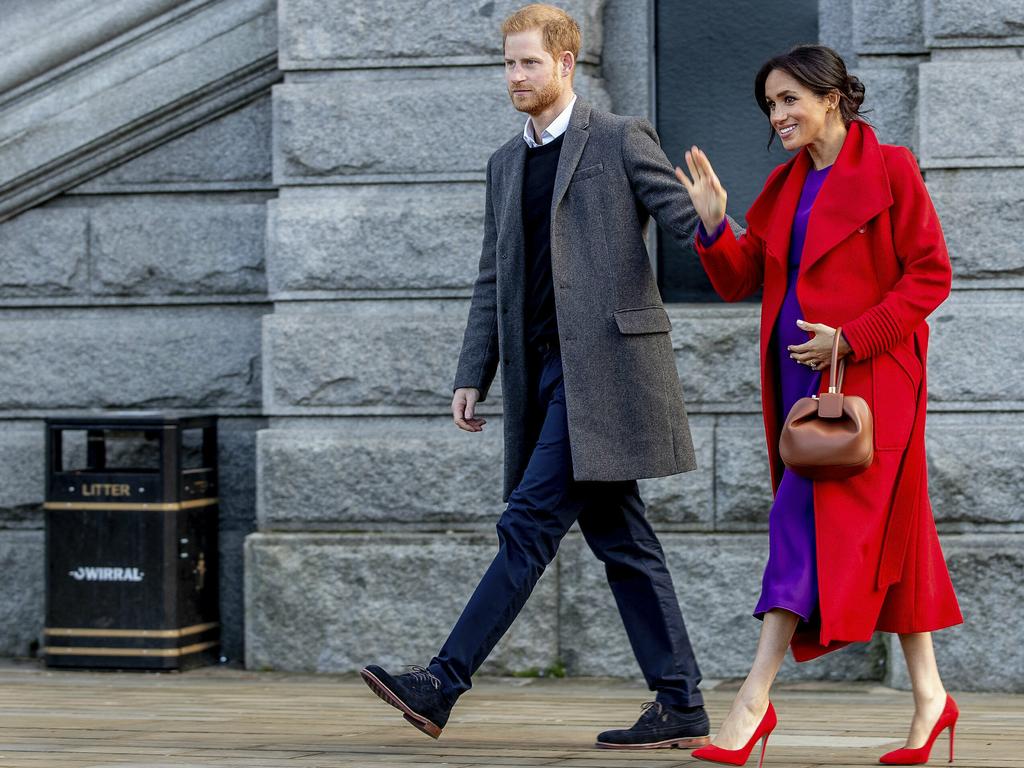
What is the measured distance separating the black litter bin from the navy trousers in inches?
91.6

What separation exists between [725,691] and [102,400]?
2889 mm

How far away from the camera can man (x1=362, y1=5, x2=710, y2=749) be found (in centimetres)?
470

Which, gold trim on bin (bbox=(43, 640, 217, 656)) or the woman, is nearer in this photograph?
the woman

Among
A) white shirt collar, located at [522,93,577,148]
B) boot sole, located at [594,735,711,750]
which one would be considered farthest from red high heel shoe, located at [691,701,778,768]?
white shirt collar, located at [522,93,577,148]

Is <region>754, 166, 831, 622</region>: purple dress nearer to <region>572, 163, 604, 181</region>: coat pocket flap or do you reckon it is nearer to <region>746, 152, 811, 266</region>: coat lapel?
<region>746, 152, 811, 266</region>: coat lapel

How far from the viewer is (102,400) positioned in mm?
7215

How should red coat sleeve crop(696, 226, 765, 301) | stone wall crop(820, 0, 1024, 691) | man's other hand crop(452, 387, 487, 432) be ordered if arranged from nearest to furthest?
red coat sleeve crop(696, 226, 765, 301) → man's other hand crop(452, 387, 487, 432) → stone wall crop(820, 0, 1024, 691)

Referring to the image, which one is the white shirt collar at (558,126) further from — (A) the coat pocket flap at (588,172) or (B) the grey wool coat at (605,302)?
(A) the coat pocket flap at (588,172)

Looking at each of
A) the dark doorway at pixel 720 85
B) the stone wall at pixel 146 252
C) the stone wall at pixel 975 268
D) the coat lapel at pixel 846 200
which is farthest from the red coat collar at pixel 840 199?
the stone wall at pixel 146 252

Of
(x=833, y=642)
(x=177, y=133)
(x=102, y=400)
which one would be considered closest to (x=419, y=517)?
(x=102, y=400)

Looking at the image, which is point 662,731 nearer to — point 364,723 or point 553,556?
point 553,556

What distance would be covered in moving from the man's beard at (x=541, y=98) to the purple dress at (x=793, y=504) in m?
0.78

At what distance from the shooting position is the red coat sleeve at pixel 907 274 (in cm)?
418

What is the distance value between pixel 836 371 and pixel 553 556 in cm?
109
